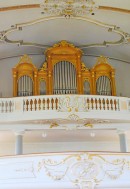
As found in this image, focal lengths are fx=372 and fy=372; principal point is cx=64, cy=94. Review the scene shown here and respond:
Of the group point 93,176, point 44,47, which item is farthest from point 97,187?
point 44,47

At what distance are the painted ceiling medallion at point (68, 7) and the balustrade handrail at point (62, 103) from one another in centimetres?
277

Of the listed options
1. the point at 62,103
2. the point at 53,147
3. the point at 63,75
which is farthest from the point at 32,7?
the point at 53,147

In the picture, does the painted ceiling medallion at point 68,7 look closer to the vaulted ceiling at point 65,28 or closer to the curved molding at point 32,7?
the vaulted ceiling at point 65,28

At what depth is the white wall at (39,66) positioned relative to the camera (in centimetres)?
→ 1462

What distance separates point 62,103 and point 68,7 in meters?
3.18

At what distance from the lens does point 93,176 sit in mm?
9875

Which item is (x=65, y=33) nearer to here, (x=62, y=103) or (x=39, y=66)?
(x=39, y=66)

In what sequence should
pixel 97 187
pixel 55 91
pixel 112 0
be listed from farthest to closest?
pixel 55 91 < pixel 112 0 < pixel 97 187

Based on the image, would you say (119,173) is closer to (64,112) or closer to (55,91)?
(64,112)

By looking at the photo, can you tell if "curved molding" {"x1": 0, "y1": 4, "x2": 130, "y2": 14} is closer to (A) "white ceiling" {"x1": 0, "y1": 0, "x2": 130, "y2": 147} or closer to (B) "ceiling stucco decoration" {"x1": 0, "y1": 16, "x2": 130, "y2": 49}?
(A) "white ceiling" {"x1": 0, "y1": 0, "x2": 130, "y2": 147}

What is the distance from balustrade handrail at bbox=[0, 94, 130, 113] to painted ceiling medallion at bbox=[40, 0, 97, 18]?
2.77 metres

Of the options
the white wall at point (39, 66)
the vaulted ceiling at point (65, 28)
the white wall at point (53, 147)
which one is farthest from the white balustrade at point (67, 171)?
the vaulted ceiling at point (65, 28)

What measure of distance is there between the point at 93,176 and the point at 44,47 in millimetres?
6410

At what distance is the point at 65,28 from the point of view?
13.6 metres
